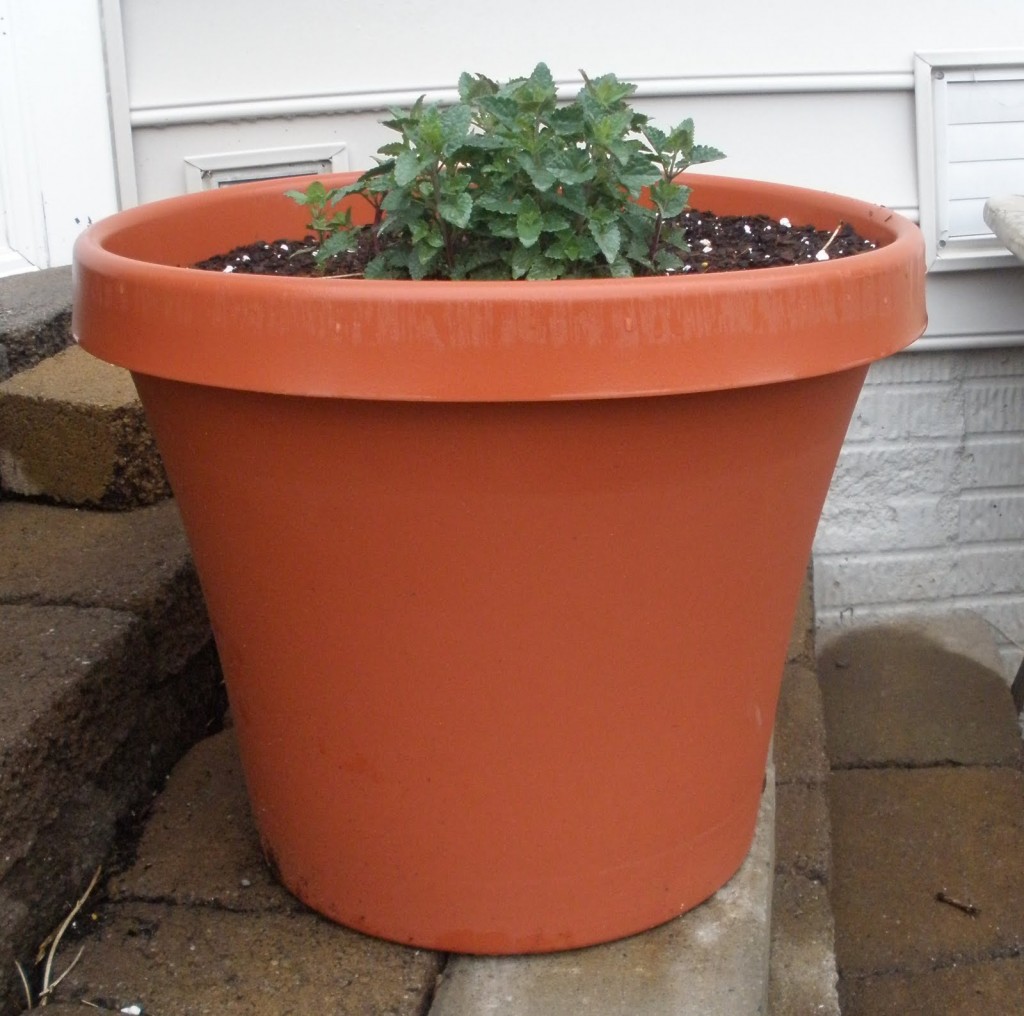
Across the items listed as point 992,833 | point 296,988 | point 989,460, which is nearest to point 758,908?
point 296,988

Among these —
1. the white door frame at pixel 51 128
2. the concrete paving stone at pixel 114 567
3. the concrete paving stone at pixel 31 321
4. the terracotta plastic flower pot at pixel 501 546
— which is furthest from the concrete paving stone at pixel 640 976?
the white door frame at pixel 51 128

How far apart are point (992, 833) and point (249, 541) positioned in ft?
3.78

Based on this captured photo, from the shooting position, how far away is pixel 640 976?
1.18m

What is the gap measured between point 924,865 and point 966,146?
1.12 m

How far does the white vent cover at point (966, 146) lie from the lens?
6.49ft

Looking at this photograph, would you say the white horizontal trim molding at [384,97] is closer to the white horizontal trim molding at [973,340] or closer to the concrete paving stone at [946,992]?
the white horizontal trim molding at [973,340]

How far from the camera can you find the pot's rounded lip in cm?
92

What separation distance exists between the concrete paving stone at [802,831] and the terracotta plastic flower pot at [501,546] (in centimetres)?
21

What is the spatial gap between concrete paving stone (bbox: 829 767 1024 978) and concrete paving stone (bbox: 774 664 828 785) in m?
0.14

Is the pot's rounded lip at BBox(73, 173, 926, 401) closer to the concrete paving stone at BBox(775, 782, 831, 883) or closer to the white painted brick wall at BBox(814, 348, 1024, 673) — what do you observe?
the concrete paving stone at BBox(775, 782, 831, 883)

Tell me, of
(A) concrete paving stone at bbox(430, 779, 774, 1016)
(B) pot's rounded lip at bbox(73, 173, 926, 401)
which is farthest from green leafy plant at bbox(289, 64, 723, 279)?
(A) concrete paving stone at bbox(430, 779, 774, 1016)

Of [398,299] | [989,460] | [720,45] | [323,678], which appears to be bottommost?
[989,460]

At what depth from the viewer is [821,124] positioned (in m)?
1.99

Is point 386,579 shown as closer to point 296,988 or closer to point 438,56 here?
point 296,988
